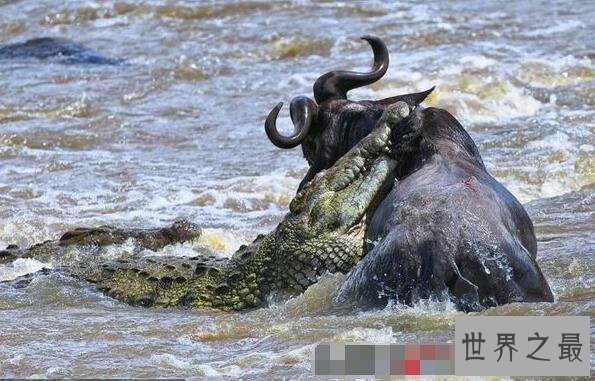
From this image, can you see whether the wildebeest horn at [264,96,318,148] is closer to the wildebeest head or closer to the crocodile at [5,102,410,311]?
the wildebeest head

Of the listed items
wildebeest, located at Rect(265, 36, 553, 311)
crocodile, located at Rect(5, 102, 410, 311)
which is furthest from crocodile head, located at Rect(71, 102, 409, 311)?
wildebeest, located at Rect(265, 36, 553, 311)

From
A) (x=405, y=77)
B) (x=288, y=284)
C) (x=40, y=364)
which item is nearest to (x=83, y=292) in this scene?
(x=288, y=284)

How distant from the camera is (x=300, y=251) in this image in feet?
24.8

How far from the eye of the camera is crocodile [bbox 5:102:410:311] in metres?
7.56

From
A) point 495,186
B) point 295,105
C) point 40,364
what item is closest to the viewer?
point 40,364

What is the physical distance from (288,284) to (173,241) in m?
2.27

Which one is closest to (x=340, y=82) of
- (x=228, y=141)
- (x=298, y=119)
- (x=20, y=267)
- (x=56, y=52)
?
(x=298, y=119)

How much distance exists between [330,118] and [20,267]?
90.4 inches

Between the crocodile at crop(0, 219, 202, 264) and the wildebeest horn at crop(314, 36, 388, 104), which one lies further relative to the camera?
the crocodile at crop(0, 219, 202, 264)

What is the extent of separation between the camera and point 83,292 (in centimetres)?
812

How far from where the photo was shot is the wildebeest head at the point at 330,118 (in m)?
8.16

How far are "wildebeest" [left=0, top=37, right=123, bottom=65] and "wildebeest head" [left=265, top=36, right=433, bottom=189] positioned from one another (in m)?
12.4

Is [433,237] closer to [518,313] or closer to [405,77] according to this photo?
[518,313]

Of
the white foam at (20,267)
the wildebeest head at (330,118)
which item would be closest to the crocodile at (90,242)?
the white foam at (20,267)
